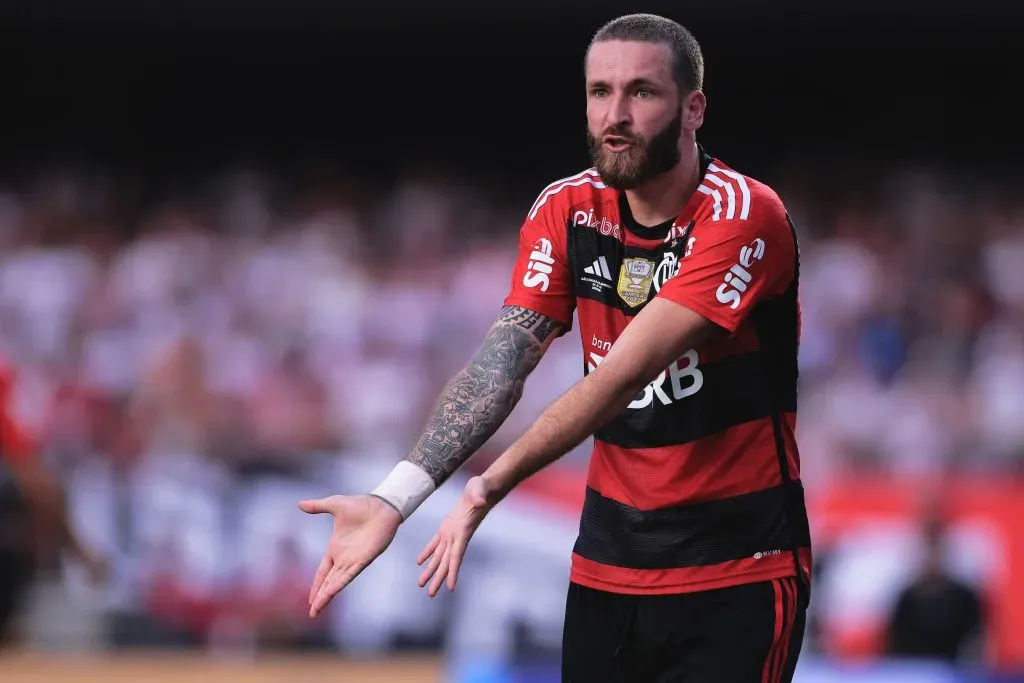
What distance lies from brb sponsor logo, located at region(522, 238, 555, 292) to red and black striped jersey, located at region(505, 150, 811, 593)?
127mm

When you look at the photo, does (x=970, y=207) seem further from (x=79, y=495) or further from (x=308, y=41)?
(x=79, y=495)

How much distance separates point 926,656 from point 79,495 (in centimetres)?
532

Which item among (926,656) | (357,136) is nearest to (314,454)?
(926,656)

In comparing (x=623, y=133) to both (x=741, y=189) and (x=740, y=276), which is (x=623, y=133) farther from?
(x=740, y=276)

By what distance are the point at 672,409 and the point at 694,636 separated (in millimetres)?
623

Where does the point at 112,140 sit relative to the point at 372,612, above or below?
above

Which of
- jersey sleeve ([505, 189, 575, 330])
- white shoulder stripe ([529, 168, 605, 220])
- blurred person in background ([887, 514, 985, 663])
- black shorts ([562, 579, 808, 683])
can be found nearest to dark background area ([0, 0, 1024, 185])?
blurred person in background ([887, 514, 985, 663])

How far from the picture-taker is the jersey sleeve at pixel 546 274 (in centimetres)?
418

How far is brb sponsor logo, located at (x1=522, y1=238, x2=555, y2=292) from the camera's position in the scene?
418 cm

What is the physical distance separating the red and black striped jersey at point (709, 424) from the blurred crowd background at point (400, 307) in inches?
127

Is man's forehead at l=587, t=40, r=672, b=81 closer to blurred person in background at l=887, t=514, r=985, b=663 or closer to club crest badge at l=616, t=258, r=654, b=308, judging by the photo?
club crest badge at l=616, t=258, r=654, b=308

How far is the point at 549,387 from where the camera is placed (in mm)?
9805

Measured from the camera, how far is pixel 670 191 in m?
4.06

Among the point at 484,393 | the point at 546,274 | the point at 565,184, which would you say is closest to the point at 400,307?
the point at 565,184
